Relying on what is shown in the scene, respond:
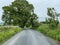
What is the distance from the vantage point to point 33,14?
9419 centimetres

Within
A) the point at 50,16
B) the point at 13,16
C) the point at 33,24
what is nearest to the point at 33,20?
the point at 33,24

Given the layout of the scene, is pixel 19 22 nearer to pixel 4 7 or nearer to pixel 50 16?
pixel 4 7

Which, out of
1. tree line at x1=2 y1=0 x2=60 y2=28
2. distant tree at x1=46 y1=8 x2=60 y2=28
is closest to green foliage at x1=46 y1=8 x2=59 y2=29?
distant tree at x1=46 y1=8 x2=60 y2=28

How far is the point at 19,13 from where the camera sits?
92.6m

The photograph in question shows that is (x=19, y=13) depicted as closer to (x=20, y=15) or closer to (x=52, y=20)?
(x=20, y=15)

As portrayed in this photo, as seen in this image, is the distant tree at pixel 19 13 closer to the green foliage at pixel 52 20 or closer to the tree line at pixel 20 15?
the tree line at pixel 20 15

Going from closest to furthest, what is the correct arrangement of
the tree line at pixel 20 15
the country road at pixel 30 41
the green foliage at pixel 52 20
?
the country road at pixel 30 41
the green foliage at pixel 52 20
the tree line at pixel 20 15

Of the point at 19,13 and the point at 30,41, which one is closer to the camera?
the point at 30,41

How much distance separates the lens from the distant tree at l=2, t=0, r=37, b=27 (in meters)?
90.4

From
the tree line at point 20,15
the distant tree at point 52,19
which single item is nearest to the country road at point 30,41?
the distant tree at point 52,19

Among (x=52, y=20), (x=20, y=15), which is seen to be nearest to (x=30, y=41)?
(x=52, y=20)

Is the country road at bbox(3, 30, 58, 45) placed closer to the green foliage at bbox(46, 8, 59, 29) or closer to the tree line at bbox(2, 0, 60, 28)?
the green foliage at bbox(46, 8, 59, 29)

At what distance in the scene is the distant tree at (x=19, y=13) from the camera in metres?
90.4

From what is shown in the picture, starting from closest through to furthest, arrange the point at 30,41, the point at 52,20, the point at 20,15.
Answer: the point at 30,41 → the point at 52,20 → the point at 20,15
